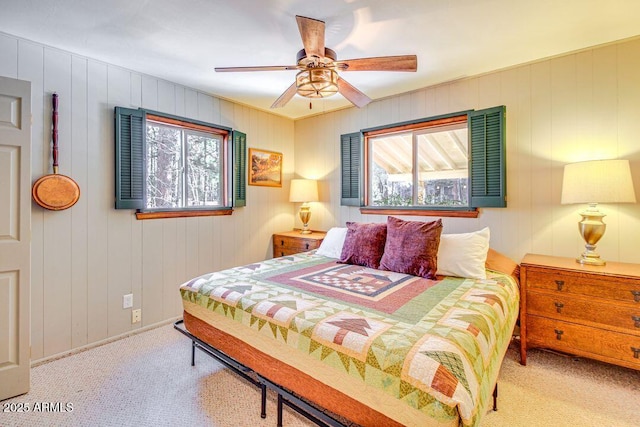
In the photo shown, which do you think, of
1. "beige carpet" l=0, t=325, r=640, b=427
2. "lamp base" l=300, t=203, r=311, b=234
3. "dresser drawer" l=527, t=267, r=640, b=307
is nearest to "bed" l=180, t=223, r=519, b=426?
"dresser drawer" l=527, t=267, r=640, b=307

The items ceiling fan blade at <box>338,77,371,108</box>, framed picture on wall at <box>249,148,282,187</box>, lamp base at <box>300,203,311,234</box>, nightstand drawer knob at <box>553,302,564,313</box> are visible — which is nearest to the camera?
nightstand drawer knob at <box>553,302,564,313</box>

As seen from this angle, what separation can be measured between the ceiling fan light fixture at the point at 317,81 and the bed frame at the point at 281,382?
5.79 feet

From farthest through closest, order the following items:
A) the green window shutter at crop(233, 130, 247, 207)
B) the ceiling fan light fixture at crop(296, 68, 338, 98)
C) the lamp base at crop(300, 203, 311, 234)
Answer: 1. the lamp base at crop(300, 203, 311, 234)
2. the green window shutter at crop(233, 130, 247, 207)
3. the ceiling fan light fixture at crop(296, 68, 338, 98)

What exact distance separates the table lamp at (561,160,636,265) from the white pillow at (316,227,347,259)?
6.18 feet

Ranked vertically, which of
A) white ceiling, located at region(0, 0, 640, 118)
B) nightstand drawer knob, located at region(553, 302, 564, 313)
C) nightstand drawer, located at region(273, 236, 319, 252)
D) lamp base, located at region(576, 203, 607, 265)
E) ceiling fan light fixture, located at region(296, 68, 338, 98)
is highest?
white ceiling, located at region(0, 0, 640, 118)

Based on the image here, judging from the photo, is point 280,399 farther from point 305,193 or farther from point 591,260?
point 305,193

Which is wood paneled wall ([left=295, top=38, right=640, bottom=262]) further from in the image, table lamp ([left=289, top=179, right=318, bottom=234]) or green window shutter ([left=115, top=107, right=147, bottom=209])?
green window shutter ([left=115, top=107, right=147, bottom=209])

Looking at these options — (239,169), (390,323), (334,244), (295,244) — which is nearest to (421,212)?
(334,244)

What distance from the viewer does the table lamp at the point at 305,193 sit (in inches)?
155

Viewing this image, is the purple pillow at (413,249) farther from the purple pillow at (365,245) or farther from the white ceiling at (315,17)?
→ the white ceiling at (315,17)

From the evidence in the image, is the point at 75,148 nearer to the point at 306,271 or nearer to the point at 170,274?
the point at 170,274

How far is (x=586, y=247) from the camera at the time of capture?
225cm

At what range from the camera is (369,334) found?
1345mm

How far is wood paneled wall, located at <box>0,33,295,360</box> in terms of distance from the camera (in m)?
2.31
